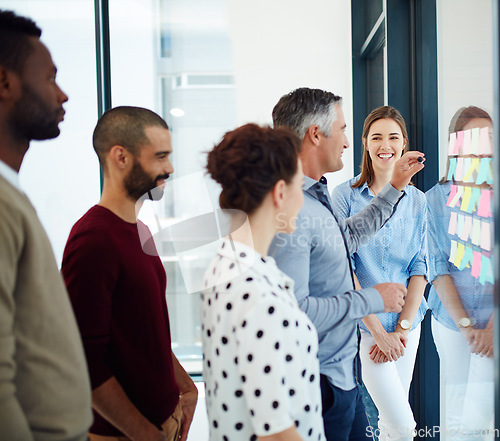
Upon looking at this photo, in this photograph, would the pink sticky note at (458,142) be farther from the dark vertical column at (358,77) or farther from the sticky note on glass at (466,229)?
the dark vertical column at (358,77)

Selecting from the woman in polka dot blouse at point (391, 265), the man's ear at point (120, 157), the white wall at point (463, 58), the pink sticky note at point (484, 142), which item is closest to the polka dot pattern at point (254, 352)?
the man's ear at point (120, 157)

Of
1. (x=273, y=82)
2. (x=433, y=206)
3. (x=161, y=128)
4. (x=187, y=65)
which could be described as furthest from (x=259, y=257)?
(x=187, y=65)

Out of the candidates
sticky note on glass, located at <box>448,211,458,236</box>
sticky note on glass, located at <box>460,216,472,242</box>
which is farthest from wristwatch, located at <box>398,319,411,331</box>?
sticky note on glass, located at <box>460,216,472,242</box>

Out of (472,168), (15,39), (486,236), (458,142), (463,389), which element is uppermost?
(15,39)

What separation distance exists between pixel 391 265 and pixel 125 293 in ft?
4.57

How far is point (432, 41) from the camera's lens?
7.29 feet

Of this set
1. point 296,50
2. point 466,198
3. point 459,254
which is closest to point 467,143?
point 466,198

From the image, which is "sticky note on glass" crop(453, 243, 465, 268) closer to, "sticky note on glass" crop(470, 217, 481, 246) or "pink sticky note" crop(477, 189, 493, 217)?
"sticky note on glass" crop(470, 217, 481, 246)

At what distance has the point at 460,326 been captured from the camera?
1.79 metres

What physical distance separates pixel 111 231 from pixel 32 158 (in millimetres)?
1782

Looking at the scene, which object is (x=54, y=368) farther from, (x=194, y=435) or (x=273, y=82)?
(x=273, y=82)

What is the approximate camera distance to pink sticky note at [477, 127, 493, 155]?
1.41 m

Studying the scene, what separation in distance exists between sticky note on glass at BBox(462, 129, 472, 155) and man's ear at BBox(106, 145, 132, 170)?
1.11 meters

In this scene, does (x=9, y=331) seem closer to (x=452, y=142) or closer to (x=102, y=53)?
(x=452, y=142)
